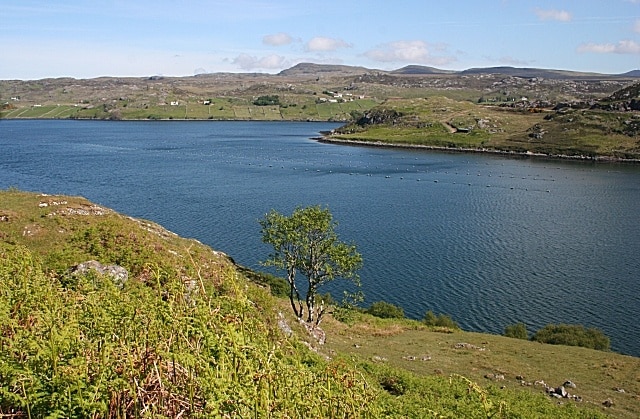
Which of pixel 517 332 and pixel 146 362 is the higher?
pixel 146 362

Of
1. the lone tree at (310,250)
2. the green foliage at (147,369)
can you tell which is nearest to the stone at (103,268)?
the green foliage at (147,369)

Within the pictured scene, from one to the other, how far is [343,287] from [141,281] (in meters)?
40.9

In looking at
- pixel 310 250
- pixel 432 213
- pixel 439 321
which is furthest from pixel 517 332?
pixel 432 213

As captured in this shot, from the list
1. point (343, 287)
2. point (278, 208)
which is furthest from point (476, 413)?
point (278, 208)

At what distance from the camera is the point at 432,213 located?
99875mm

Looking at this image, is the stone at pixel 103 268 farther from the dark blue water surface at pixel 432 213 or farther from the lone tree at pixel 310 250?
the dark blue water surface at pixel 432 213

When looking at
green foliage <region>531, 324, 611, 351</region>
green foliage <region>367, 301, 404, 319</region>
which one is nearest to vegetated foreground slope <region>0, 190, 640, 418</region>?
green foliage <region>531, 324, 611, 351</region>

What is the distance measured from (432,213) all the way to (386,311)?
52356 millimetres

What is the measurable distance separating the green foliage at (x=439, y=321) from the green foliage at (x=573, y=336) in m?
7.30

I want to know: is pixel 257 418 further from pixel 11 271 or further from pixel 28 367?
pixel 11 271

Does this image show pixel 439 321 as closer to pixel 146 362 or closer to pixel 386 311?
pixel 386 311

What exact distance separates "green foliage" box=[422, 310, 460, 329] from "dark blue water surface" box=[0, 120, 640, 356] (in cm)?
313

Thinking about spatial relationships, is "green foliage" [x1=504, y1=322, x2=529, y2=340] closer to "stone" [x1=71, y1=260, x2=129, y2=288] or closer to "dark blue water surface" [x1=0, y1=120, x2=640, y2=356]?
"dark blue water surface" [x1=0, y1=120, x2=640, y2=356]

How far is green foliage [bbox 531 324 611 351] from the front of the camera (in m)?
44.9
